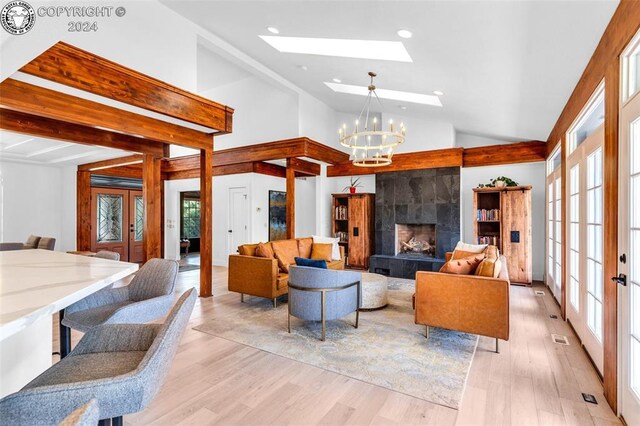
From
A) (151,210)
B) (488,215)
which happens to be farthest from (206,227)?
(488,215)

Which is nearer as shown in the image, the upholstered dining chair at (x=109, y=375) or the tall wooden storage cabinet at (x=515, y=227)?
the upholstered dining chair at (x=109, y=375)

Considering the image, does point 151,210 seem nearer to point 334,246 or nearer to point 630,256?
point 334,246

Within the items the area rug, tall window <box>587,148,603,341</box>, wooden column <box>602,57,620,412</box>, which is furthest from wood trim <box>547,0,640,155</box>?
the area rug

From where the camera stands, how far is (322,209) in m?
8.00

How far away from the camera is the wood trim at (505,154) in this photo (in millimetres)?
5973

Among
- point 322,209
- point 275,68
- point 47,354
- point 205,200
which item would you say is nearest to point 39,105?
point 205,200

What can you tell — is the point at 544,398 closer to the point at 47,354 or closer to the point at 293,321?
the point at 293,321

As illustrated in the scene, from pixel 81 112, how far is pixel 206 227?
2.30 m

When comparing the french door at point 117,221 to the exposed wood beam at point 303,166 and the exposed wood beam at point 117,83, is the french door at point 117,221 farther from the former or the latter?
the exposed wood beam at point 117,83

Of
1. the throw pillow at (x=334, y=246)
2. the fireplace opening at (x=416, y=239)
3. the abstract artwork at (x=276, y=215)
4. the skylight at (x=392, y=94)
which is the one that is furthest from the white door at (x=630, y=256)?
the abstract artwork at (x=276, y=215)

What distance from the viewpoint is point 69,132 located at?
4.41 m

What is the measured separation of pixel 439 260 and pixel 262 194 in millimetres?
4532

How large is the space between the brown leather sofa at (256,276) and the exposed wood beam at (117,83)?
206cm

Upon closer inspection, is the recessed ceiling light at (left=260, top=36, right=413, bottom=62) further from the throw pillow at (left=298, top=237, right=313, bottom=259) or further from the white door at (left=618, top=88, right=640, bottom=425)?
the throw pillow at (left=298, top=237, right=313, bottom=259)
